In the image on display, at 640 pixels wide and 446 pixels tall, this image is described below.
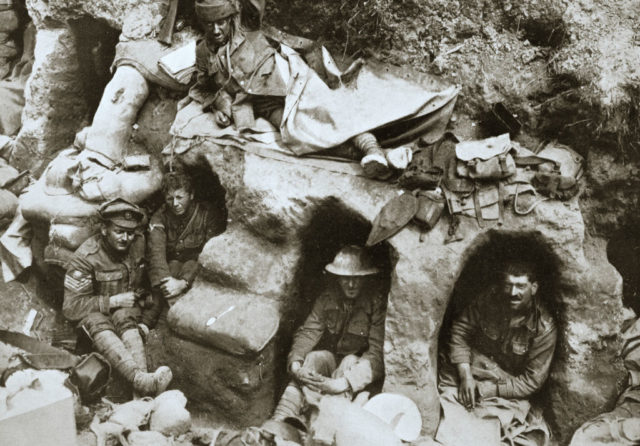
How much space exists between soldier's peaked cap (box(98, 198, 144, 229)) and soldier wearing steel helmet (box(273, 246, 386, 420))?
215 centimetres

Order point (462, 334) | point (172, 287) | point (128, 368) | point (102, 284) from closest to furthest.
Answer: point (462, 334) < point (128, 368) < point (172, 287) < point (102, 284)

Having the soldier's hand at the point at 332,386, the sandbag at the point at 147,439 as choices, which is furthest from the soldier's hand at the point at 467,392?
the sandbag at the point at 147,439

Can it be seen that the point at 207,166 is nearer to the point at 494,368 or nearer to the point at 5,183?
the point at 5,183

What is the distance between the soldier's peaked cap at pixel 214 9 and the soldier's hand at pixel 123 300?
291cm

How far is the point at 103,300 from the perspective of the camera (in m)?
7.43

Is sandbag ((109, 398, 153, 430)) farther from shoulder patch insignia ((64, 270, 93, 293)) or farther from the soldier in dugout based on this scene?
shoulder patch insignia ((64, 270, 93, 293))

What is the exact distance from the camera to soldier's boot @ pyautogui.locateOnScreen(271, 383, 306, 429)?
6.50 m

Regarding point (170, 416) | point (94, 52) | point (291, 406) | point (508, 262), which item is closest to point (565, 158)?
point (508, 262)

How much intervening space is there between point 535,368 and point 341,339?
5.87ft

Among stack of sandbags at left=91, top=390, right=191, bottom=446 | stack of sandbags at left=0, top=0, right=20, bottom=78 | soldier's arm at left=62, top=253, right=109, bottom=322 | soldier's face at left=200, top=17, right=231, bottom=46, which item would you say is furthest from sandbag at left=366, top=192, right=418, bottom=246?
stack of sandbags at left=0, top=0, right=20, bottom=78

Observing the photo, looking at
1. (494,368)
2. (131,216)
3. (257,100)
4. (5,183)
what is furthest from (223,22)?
(494,368)

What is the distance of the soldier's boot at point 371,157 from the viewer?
645 centimetres

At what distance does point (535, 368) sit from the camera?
660cm

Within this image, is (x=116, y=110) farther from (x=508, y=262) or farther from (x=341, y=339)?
(x=508, y=262)
